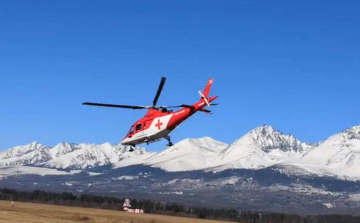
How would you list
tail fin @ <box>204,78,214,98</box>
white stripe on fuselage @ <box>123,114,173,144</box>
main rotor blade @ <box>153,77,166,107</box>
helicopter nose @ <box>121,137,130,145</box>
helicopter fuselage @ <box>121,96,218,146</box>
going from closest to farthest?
main rotor blade @ <box>153,77,166,107</box>
tail fin @ <box>204,78,214,98</box>
helicopter fuselage @ <box>121,96,218,146</box>
white stripe on fuselage @ <box>123,114,173,144</box>
helicopter nose @ <box>121,137,130,145</box>

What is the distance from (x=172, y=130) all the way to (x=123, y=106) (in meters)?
8.21

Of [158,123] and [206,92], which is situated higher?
[206,92]

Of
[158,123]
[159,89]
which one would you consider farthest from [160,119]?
[159,89]

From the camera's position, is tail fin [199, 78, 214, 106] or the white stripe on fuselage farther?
the white stripe on fuselage

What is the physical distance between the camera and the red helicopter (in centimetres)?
8462

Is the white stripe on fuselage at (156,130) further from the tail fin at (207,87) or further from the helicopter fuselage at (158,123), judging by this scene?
the tail fin at (207,87)

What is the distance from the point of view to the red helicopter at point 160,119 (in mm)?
84625

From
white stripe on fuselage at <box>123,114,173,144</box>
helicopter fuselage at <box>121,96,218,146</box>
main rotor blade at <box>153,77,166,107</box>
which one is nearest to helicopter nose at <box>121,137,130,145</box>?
helicopter fuselage at <box>121,96,218,146</box>

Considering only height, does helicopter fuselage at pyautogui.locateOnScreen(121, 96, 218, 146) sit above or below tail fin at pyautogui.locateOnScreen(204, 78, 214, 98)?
below

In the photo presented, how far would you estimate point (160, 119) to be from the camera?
8850 cm

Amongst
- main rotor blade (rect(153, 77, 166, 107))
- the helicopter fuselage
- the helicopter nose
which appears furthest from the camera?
the helicopter nose

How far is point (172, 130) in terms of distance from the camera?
88.8 m

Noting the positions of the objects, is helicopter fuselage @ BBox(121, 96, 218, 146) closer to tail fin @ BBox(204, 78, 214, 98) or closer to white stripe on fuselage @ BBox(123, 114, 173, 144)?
white stripe on fuselage @ BBox(123, 114, 173, 144)

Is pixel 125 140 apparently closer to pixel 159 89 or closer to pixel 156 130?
pixel 156 130
